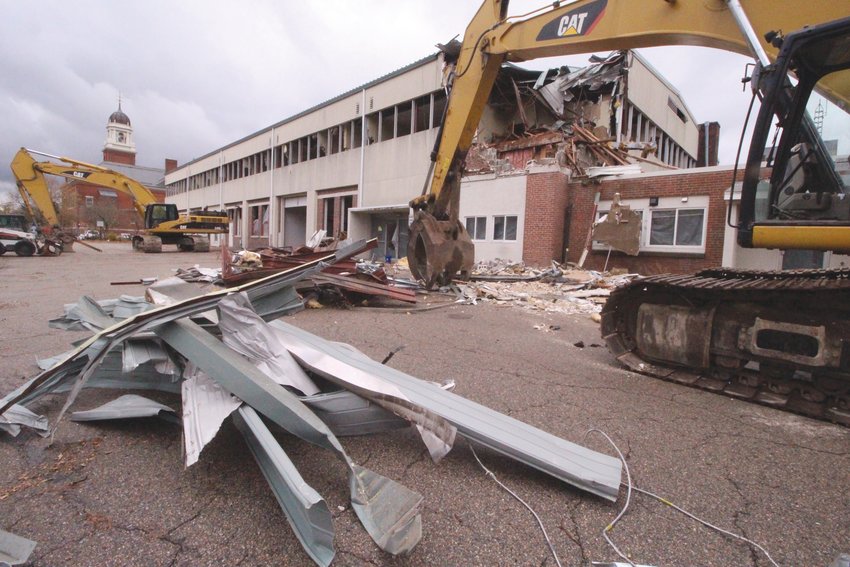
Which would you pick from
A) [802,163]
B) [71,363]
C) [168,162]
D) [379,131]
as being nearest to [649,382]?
[802,163]

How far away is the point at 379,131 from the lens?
22.9m

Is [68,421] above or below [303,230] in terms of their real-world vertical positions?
below

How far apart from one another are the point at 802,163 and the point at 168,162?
7808 centimetres

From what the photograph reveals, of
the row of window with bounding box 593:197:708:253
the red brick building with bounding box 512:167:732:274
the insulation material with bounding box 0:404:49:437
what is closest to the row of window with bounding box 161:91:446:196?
the red brick building with bounding box 512:167:732:274

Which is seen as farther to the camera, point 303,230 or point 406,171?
point 303,230

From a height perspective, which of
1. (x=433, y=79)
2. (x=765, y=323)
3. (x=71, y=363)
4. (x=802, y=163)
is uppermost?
(x=433, y=79)

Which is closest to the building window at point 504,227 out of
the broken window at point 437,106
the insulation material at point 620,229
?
the insulation material at point 620,229

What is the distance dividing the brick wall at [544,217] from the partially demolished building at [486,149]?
0.13ft

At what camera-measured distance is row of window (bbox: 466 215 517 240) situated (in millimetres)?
16305

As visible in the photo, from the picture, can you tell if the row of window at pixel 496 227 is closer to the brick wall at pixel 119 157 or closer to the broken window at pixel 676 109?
the broken window at pixel 676 109

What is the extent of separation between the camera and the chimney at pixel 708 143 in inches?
1252

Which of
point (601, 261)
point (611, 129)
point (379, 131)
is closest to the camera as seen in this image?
point (601, 261)

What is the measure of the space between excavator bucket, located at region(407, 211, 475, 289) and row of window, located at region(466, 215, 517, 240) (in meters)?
7.59

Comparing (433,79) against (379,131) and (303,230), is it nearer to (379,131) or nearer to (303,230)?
(379,131)
